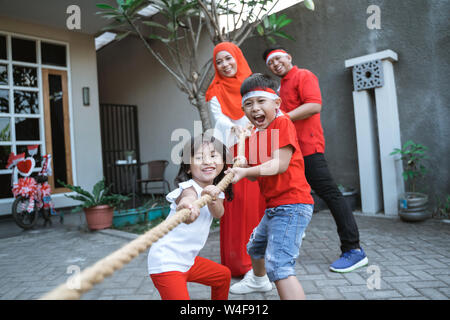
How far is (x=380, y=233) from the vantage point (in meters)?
3.56

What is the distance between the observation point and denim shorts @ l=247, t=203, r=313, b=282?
1.50m

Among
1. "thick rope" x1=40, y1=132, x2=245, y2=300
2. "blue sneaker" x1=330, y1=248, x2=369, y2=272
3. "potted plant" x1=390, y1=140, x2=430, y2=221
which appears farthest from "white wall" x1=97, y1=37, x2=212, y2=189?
"thick rope" x1=40, y1=132, x2=245, y2=300

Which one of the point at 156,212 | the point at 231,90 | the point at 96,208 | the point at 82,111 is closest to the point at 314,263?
the point at 231,90

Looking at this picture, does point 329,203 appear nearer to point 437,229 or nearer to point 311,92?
point 311,92

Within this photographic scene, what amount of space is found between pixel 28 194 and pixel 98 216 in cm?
118

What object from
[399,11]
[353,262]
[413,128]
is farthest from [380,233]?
[399,11]

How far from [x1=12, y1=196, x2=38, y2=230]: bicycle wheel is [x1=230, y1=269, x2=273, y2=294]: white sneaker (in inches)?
151

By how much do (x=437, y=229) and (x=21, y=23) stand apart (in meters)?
7.11

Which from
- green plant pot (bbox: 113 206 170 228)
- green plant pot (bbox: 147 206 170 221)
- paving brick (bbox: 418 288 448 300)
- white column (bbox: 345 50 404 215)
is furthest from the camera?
green plant pot (bbox: 147 206 170 221)

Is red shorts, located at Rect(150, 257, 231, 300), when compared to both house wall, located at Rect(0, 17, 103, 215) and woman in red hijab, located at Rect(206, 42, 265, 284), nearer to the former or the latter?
woman in red hijab, located at Rect(206, 42, 265, 284)

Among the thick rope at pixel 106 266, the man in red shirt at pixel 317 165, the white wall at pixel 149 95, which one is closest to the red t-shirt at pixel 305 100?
the man in red shirt at pixel 317 165

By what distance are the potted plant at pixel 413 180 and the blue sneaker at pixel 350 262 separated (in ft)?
5.91

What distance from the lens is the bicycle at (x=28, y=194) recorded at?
15.1ft
